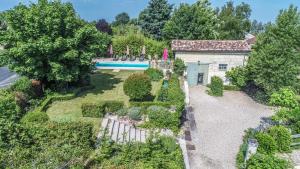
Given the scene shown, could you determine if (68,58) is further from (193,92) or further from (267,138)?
(267,138)

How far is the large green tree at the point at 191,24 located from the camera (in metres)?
39.4

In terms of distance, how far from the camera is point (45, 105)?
71.2ft

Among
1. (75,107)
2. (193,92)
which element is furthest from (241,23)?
(75,107)

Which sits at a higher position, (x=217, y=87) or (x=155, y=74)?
(x=155, y=74)

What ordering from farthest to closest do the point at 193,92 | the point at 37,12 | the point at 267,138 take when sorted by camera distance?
the point at 193,92 < the point at 37,12 < the point at 267,138

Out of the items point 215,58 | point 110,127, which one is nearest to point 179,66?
point 215,58

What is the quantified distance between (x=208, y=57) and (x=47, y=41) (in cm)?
1748

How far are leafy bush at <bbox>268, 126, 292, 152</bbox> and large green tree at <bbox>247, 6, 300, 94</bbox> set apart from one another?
9.44m

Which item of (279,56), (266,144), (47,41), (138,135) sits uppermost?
(47,41)

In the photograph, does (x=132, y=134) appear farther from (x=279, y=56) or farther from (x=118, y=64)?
(x=118, y=64)

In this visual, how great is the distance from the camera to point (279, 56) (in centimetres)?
2444

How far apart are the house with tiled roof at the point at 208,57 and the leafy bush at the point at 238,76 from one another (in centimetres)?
66

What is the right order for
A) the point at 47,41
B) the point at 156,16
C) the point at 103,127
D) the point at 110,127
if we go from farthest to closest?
1. the point at 156,16
2. the point at 47,41
3. the point at 110,127
4. the point at 103,127

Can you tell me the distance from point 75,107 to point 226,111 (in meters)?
13.5
